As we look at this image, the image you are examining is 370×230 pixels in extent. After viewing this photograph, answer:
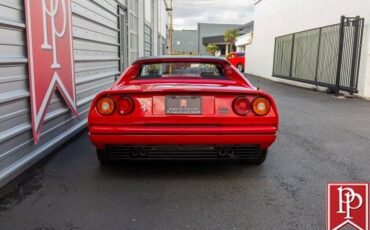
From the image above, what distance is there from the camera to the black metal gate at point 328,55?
12.3 meters

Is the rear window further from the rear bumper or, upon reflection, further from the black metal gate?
the black metal gate

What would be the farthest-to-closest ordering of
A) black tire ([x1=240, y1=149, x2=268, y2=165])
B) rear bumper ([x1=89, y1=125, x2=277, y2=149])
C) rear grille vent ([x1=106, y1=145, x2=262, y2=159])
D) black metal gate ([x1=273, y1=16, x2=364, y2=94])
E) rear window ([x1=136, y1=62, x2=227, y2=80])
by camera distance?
black metal gate ([x1=273, y1=16, x2=364, y2=94]), rear window ([x1=136, y1=62, x2=227, y2=80]), black tire ([x1=240, y1=149, x2=268, y2=165]), rear grille vent ([x1=106, y1=145, x2=262, y2=159]), rear bumper ([x1=89, y1=125, x2=277, y2=149])

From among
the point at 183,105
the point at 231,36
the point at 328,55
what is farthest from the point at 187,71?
the point at 231,36

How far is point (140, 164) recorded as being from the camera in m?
4.50

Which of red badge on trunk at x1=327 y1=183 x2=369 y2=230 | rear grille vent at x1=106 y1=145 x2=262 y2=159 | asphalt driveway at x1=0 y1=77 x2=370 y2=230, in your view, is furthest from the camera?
rear grille vent at x1=106 y1=145 x2=262 y2=159

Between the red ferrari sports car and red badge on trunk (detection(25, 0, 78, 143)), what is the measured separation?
92 centimetres

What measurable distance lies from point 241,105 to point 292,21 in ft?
56.1

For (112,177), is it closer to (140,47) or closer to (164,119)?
(164,119)

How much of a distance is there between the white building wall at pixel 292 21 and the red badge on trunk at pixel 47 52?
968 cm

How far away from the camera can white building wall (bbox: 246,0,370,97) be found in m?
12.2

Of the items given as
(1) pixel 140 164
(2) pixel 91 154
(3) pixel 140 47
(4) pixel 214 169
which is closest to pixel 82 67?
(2) pixel 91 154

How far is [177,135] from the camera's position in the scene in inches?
145

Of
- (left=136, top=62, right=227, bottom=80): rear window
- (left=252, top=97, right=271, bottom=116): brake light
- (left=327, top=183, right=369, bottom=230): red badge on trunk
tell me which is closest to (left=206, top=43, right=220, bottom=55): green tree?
(left=136, top=62, right=227, bottom=80): rear window

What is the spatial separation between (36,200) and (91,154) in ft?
5.10
